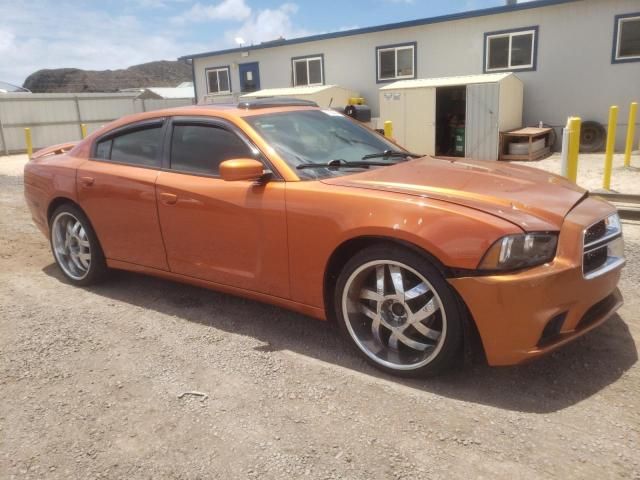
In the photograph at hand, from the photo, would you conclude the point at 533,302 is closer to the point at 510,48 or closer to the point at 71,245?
the point at 71,245

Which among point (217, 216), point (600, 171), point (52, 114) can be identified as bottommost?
point (600, 171)

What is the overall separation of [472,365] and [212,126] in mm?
2292

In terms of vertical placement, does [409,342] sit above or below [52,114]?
below

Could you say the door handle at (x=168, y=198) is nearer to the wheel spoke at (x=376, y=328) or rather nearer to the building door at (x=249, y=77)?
the wheel spoke at (x=376, y=328)

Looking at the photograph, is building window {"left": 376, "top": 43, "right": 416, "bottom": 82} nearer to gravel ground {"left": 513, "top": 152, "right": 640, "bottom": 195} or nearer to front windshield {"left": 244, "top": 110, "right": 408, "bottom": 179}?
gravel ground {"left": 513, "top": 152, "right": 640, "bottom": 195}

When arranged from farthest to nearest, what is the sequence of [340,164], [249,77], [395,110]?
[249,77]
[395,110]
[340,164]

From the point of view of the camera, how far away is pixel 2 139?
19484 millimetres

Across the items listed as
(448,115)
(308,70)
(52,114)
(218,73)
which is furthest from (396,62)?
(52,114)

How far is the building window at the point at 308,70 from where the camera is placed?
18.7m

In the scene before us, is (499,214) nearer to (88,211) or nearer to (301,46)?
(88,211)

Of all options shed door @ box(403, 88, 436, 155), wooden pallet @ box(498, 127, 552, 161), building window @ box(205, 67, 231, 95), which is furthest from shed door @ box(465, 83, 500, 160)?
building window @ box(205, 67, 231, 95)

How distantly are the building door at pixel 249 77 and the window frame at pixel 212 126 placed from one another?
17465 mm

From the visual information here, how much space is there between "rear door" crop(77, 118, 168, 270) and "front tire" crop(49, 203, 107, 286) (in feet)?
0.47

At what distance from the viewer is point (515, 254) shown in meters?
2.46
